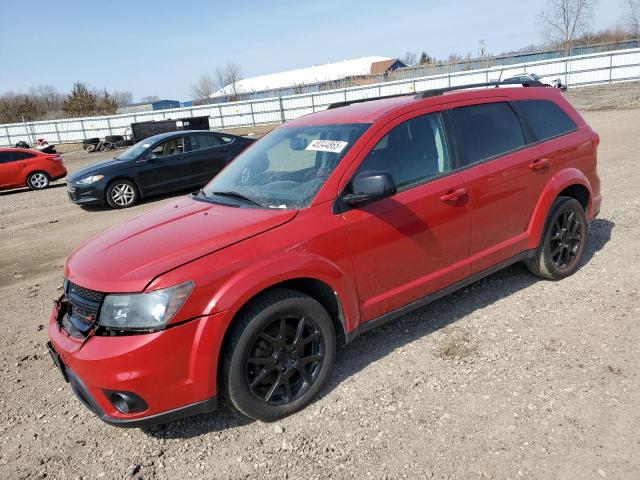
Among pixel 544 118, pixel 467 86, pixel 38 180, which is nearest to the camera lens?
pixel 467 86

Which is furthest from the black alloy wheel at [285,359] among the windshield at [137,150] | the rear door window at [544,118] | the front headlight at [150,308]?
the windshield at [137,150]

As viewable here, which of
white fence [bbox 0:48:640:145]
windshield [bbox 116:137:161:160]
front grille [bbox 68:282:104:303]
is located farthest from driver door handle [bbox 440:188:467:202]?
white fence [bbox 0:48:640:145]

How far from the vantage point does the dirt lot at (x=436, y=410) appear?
2590mm

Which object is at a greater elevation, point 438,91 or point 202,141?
point 438,91

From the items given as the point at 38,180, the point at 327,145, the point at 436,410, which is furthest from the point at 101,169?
the point at 436,410

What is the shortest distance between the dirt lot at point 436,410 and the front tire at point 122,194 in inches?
257

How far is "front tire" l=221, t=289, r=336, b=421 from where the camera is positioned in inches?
108

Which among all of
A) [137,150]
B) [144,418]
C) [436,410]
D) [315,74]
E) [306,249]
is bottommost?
[436,410]

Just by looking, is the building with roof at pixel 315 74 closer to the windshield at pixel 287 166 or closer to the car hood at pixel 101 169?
the car hood at pixel 101 169

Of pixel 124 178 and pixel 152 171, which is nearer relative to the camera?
pixel 124 178

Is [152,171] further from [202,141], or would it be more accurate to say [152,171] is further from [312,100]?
[312,100]

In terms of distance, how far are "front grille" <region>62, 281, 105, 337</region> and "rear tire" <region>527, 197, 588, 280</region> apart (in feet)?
11.8

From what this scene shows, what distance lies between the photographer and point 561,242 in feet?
14.7

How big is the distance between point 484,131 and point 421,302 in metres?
1.49
